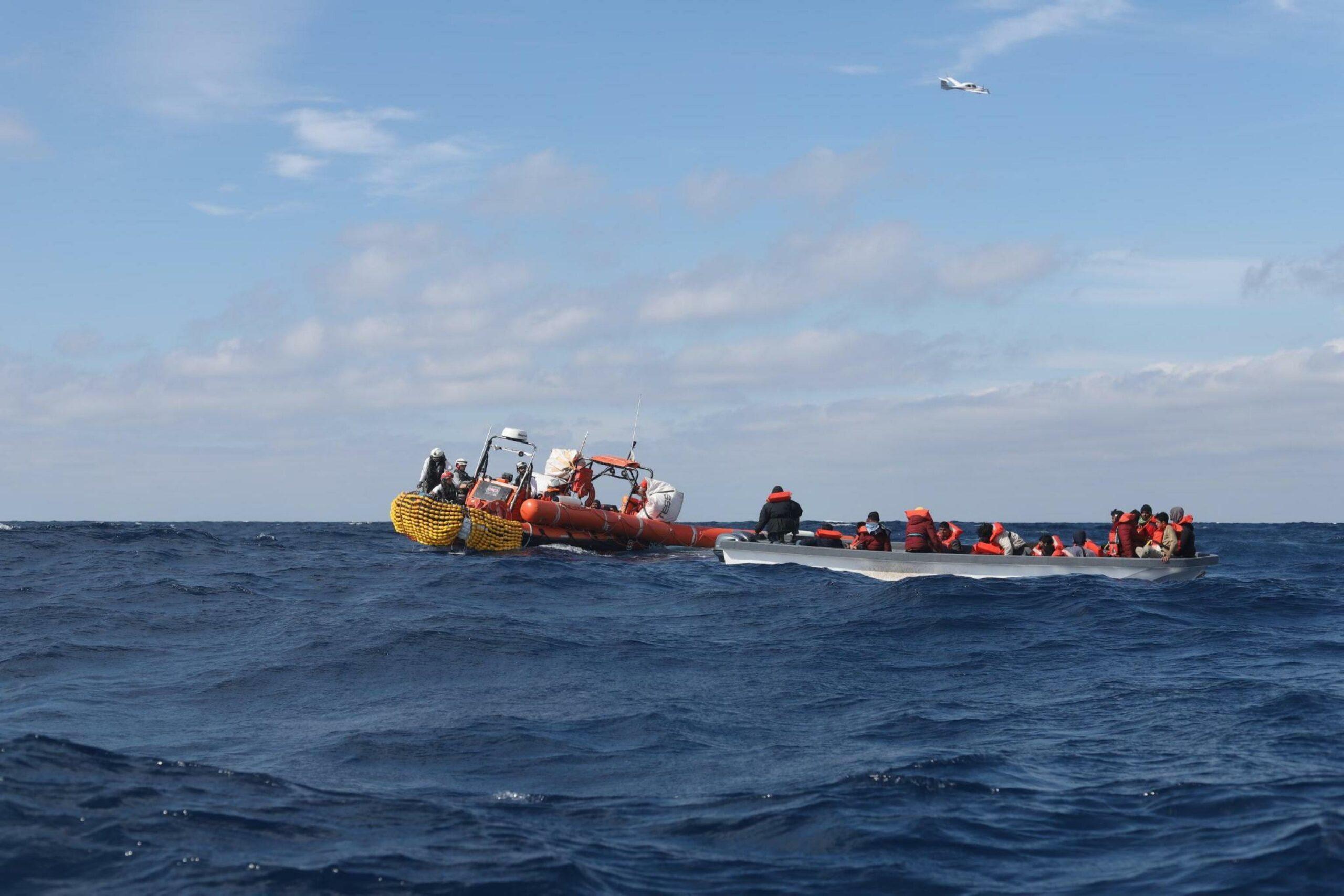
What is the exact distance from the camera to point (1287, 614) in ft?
63.7

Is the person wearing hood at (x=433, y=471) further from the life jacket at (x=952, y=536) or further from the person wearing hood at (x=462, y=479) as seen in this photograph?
the life jacket at (x=952, y=536)

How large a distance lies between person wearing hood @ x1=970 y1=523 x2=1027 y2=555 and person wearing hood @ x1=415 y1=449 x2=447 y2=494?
580 inches

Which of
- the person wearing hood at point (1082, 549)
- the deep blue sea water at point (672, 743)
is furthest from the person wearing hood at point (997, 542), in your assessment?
the deep blue sea water at point (672, 743)

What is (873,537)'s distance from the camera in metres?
23.8

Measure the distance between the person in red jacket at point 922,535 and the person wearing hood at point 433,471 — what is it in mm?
13598

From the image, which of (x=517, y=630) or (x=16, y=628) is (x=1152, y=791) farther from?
(x=16, y=628)

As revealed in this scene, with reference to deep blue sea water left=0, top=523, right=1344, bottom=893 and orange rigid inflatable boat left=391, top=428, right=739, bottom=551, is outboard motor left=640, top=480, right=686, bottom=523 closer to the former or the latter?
orange rigid inflatable boat left=391, top=428, right=739, bottom=551

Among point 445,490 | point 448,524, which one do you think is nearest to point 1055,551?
point 448,524

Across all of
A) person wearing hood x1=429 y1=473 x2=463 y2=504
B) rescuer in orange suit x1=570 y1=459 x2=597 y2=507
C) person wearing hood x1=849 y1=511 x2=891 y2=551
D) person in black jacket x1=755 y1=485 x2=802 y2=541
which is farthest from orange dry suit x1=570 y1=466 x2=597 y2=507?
person wearing hood x1=849 y1=511 x2=891 y2=551

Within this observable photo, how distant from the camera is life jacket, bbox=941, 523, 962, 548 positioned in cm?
2405

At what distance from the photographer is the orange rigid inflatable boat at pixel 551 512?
93.5 ft

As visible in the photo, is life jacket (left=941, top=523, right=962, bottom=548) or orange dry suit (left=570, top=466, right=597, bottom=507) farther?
orange dry suit (left=570, top=466, right=597, bottom=507)

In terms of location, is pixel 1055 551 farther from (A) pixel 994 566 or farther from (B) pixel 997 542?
(A) pixel 994 566

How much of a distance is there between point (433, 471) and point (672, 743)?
21828 millimetres
